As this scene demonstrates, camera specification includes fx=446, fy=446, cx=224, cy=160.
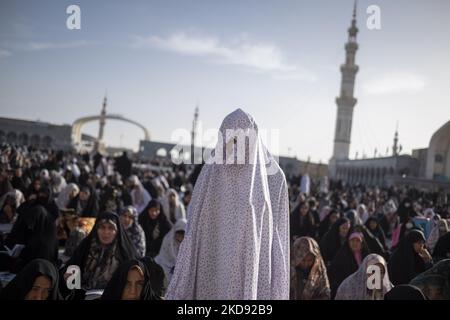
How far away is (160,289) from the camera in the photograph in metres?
3.75

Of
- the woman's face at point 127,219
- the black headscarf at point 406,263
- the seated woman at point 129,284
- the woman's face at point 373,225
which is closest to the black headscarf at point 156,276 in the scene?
the seated woman at point 129,284

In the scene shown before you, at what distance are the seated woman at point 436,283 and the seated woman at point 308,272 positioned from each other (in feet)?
2.32

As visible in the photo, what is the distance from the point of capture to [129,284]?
2791 millimetres

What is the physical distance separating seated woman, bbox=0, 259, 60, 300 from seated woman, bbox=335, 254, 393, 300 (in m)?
2.18

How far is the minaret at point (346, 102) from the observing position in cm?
4197

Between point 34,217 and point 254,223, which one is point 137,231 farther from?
point 254,223

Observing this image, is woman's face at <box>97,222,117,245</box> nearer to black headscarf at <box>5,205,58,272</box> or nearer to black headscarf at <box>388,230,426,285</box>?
black headscarf at <box>5,205,58,272</box>

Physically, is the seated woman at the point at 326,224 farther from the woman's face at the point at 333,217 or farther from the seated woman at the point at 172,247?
the seated woman at the point at 172,247

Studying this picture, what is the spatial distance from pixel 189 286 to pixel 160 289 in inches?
63.9

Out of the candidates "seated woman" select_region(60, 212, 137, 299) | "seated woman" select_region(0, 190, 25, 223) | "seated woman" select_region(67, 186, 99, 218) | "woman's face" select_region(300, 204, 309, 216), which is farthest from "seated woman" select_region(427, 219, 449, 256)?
"seated woman" select_region(0, 190, 25, 223)

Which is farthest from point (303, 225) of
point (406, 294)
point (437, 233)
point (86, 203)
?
point (406, 294)

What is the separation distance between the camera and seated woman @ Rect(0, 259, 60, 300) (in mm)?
2547
